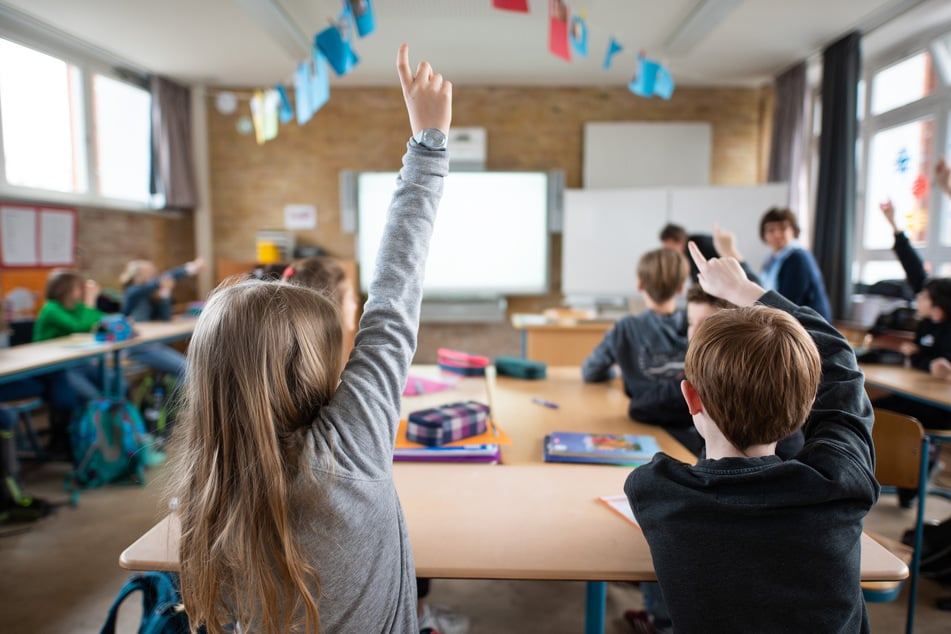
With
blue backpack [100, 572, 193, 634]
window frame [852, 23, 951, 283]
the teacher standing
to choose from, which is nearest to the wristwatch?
blue backpack [100, 572, 193, 634]

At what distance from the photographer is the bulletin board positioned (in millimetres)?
3715

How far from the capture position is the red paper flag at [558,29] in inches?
116

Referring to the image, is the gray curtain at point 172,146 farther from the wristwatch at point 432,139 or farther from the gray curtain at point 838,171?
the gray curtain at point 838,171

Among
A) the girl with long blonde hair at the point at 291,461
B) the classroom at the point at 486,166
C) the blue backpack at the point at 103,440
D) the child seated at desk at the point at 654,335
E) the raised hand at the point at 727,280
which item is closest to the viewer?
the girl with long blonde hair at the point at 291,461

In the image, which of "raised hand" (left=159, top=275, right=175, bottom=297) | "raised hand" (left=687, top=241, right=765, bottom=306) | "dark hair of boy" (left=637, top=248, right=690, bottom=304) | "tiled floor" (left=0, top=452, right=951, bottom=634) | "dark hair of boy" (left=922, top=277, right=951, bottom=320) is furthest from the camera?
"raised hand" (left=159, top=275, right=175, bottom=297)

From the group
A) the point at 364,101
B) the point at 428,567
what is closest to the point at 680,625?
the point at 428,567

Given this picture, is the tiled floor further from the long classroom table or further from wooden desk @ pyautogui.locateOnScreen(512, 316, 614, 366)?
wooden desk @ pyautogui.locateOnScreen(512, 316, 614, 366)

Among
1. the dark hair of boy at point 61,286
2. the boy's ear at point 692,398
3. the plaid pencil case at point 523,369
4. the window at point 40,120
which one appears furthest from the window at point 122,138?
the boy's ear at point 692,398

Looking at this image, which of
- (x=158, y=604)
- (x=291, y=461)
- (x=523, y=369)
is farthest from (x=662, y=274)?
(x=158, y=604)

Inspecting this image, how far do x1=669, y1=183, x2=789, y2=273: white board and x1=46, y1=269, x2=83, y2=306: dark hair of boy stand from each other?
15.1ft

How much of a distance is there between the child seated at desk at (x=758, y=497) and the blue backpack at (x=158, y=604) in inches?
37.6

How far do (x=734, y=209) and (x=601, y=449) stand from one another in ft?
14.0

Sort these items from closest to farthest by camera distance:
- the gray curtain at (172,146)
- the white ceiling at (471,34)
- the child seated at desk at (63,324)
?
the child seated at desk at (63,324) → the white ceiling at (471,34) → the gray curtain at (172,146)

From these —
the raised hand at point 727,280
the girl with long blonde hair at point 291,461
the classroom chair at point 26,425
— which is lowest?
the classroom chair at point 26,425
